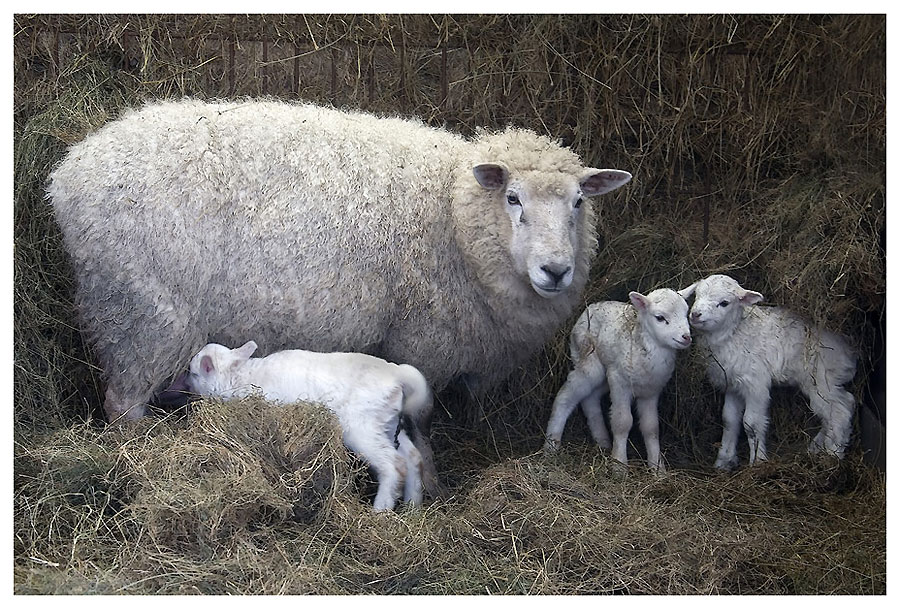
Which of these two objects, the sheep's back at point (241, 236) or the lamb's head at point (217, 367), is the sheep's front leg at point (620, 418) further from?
the lamb's head at point (217, 367)

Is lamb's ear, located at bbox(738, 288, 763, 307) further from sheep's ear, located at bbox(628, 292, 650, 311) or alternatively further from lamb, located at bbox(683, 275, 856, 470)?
sheep's ear, located at bbox(628, 292, 650, 311)

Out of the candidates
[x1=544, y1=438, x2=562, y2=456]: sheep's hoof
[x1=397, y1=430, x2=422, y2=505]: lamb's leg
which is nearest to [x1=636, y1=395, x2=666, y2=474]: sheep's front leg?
[x1=544, y1=438, x2=562, y2=456]: sheep's hoof

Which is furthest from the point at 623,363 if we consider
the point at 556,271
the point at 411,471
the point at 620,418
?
the point at 411,471

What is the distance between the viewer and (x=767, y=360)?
5.20 metres

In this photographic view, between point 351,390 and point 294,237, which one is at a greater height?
point 294,237

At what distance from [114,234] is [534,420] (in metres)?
2.66

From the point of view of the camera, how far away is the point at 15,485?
4137mm

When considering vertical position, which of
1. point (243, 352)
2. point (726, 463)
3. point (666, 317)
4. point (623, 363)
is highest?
point (666, 317)

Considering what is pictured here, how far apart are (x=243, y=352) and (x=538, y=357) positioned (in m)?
2.09

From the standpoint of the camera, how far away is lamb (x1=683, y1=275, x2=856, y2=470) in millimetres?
5133

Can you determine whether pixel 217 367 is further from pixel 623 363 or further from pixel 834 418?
pixel 834 418

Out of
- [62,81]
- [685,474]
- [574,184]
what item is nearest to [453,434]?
[685,474]

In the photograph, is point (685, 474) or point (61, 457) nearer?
point (61, 457)

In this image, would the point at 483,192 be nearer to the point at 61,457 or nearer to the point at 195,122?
the point at 195,122
